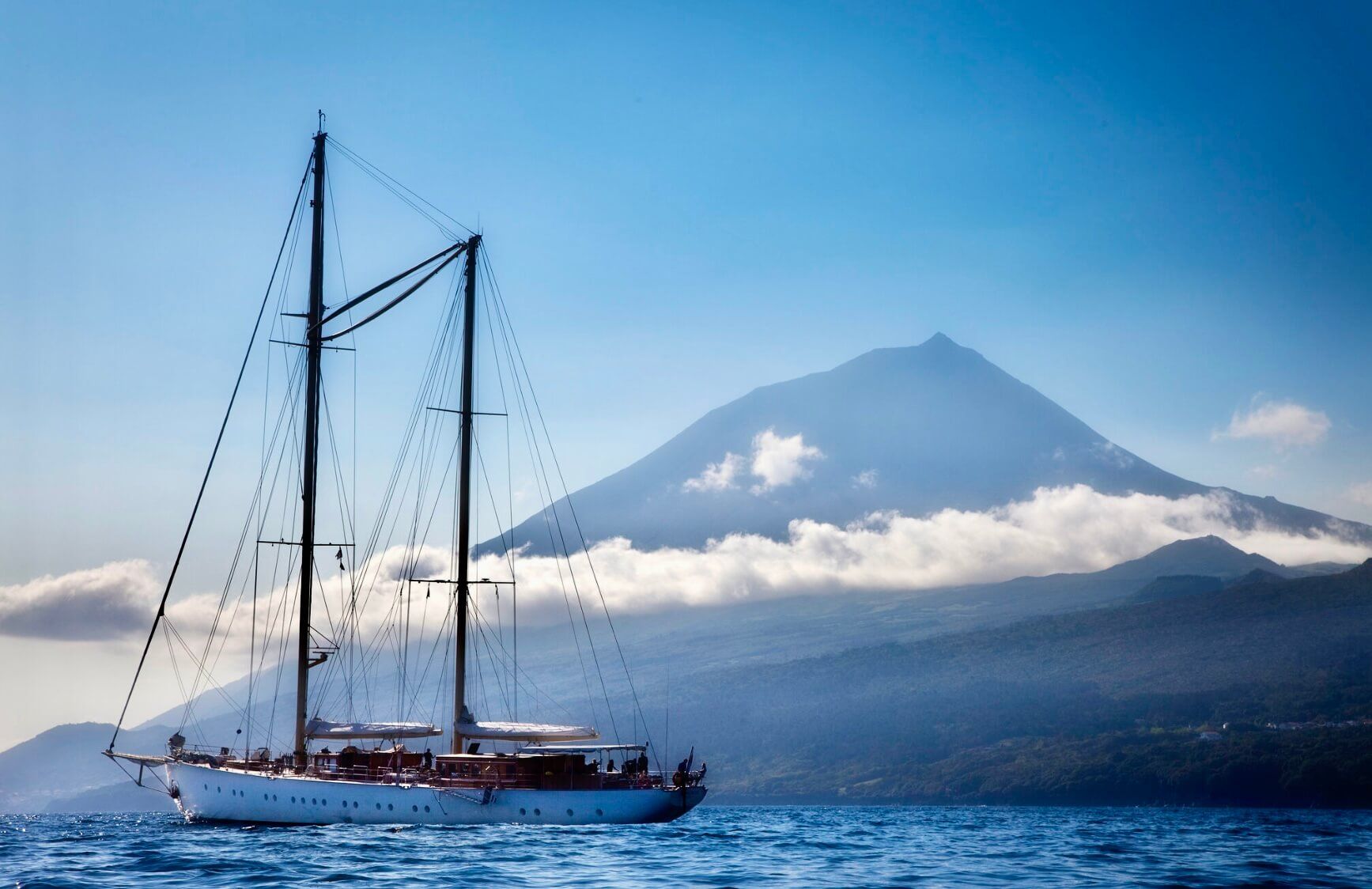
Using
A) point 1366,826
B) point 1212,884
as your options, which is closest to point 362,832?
point 1212,884

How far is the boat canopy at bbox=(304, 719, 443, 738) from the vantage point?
222 feet

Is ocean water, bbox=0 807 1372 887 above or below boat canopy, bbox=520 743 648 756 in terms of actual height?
→ below

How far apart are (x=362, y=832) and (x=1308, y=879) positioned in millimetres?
36372

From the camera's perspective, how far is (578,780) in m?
62.0

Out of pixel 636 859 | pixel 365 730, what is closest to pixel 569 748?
pixel 365 730

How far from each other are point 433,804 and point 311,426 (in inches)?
874

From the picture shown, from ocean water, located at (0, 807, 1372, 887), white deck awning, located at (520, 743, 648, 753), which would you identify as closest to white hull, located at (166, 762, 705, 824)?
ocean water, located at (0, 807, 1372, 887)

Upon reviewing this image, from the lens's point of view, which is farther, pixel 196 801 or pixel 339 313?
pixel 339 313

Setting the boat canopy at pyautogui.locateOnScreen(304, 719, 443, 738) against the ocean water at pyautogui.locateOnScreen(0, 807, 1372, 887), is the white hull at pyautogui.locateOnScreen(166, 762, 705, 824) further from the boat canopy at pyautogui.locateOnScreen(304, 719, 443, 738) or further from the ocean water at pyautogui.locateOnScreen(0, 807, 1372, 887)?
the boat canopy at pyautogui.locateOnScreen(304, 719, 443, 738)

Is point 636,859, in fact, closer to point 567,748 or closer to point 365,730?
point 567,748

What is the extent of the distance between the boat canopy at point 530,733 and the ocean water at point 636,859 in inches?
229

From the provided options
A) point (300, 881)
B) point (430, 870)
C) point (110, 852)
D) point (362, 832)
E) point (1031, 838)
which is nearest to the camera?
point (300, 881)

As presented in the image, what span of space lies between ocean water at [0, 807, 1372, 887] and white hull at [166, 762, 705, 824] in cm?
83

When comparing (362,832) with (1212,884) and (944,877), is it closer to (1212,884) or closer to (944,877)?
(944,877)
